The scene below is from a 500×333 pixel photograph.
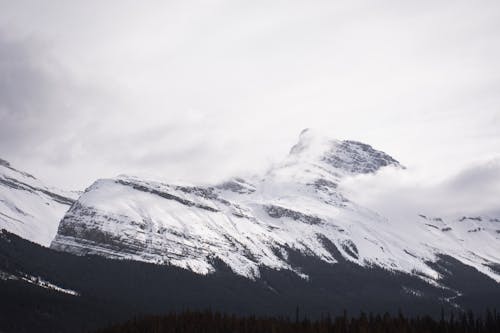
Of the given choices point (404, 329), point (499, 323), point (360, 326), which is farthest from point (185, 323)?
point (499, 323)

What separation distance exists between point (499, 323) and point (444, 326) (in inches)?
619

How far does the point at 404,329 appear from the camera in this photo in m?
160

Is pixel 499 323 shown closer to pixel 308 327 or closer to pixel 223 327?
pixel 308 327

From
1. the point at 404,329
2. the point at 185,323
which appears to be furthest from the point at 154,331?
the point at 404,329

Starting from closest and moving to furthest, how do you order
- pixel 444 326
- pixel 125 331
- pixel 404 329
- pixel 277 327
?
pixel 404 329, pixel 444 326, pixel 277 327, pixel 125 331

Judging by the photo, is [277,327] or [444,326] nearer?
[444,326]

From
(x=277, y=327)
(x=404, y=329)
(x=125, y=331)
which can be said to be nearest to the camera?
(x=404, y=329)

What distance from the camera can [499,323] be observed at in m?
174

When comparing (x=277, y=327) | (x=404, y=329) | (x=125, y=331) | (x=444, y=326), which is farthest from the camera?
(x=125, y=331)

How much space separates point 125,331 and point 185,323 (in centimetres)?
1863

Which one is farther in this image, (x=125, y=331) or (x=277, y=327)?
(x=125, y=331)

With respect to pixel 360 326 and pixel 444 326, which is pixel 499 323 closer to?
Result: pixel 444 326

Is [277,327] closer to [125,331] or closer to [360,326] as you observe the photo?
[360,326]

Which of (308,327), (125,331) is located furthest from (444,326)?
(125,331)
